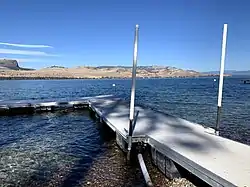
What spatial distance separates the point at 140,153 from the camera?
9438 millimetres

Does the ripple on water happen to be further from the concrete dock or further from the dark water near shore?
the concrete dock

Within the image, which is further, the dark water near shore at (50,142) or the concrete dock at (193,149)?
the dark water near shore at (50,142)

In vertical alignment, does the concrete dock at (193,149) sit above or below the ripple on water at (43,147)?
above

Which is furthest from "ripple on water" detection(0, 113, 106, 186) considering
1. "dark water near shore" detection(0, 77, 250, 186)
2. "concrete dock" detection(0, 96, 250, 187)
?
"concrete dock" detection(0, 96, 250, 187)

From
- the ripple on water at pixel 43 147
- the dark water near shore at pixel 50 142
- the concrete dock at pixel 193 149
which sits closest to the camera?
the concrete dock at pixel 193 149

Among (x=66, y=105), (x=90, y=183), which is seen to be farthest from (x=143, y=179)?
(x=66, y=105)

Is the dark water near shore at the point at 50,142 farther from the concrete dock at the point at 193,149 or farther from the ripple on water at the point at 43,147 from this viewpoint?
the concrete dock at the point at 193,149

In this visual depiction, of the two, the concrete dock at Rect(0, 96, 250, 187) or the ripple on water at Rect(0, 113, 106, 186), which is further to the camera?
the ripple on water at Rect(0, 113, 106, 186)

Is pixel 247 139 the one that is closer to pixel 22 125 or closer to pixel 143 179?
pixel 143 179

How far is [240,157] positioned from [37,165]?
20.7 ft

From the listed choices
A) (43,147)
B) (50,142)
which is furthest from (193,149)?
(50,142)

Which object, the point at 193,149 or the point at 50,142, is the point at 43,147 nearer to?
the point at 50,142

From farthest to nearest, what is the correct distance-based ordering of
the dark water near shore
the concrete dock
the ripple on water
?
1. the dark water near shore
2. the ripple on water
3. the concrete dock

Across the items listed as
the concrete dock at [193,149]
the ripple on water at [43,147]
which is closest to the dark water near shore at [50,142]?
the ripple on water at [43,147]
